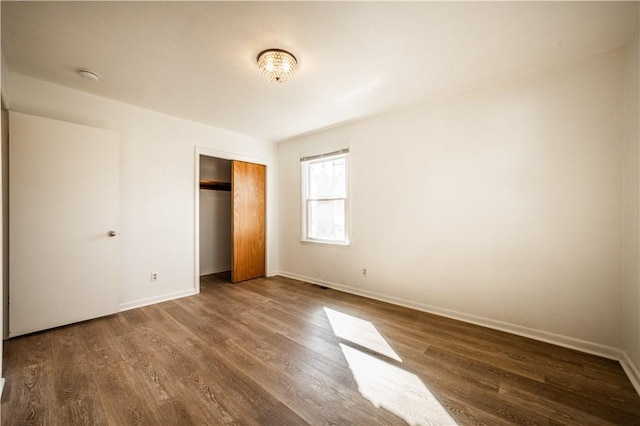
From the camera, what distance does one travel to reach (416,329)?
8.75 ft

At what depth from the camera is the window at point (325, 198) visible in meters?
4.06

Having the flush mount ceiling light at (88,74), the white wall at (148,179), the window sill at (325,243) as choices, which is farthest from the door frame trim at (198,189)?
the flush mount ceiling light at (88,74)

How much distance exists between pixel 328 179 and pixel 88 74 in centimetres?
306

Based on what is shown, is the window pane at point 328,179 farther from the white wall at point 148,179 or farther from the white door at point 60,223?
the white door at point 60,223

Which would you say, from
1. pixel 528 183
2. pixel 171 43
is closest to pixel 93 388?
pixel 171 43

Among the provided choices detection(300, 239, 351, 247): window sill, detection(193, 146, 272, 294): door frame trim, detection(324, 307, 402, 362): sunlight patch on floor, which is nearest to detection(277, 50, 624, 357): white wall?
detection(300, 239, 351, 247): window sill

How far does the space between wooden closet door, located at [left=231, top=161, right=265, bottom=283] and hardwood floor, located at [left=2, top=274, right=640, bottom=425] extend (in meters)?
1.62

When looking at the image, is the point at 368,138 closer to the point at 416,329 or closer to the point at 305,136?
the point at 305,136

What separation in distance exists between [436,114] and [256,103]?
2173mm

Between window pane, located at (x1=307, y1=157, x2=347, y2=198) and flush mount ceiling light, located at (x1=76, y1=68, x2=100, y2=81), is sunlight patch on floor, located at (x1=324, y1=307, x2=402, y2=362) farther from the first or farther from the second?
flush mount ceiling light, located at (x1=76, y1=68, x2=100, y2=81)

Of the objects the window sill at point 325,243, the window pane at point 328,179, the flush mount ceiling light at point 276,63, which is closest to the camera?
the flush mount ceiling light at point 276,63

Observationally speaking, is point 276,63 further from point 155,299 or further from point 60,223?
point 155,299

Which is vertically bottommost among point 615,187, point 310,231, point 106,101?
point 310,231

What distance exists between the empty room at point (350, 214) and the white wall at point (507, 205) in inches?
0.7
